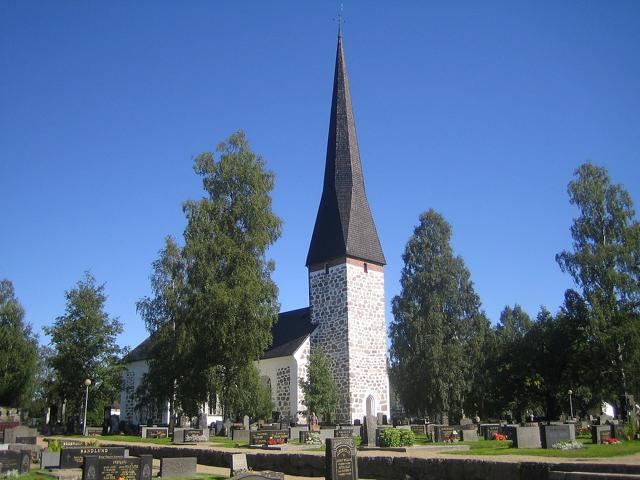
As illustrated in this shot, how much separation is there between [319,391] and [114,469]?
21712mm

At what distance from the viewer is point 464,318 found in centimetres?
3872

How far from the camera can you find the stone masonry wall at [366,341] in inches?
1390

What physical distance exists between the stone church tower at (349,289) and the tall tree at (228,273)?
6723 millimetres

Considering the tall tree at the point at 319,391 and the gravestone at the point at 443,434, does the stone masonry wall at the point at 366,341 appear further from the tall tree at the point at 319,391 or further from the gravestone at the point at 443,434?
the gravestone at the point at 443,434

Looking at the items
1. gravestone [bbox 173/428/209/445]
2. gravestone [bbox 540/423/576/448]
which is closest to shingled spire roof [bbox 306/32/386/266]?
gravestone [bbox 173/428/209/445]

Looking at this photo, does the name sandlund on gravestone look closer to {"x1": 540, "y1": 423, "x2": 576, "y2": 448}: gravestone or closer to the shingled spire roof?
{"x1": 540, "y1": 423, "x2": 576, "y2": 448}: gravestone

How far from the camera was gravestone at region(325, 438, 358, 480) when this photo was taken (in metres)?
12.2

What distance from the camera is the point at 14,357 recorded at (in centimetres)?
4328

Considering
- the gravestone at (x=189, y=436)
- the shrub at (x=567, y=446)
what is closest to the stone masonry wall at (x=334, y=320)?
the gravestone at (x=189, y=436)

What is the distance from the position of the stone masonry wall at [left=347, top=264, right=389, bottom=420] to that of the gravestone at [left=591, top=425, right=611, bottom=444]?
17.6 meters

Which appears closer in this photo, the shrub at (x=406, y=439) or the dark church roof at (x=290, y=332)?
the shrub at (x=406, y=439)

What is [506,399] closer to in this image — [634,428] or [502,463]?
[634,428]

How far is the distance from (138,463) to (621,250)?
89.6 feet

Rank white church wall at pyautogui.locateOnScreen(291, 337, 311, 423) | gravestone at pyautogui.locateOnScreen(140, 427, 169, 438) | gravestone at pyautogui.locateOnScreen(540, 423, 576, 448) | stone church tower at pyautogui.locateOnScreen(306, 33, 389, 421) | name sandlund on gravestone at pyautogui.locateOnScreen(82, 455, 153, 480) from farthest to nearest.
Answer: stone church tower at pyautogui.locateOnScreen(306, 33, 389, 421) → white church wall at pyautogui.locateOnScreen(291, 337, 311, 423) → gravestone at pyautogui.locateOnScreen(140, 427, 169, 438) → gravestone at pyautogui.locateOnScreen(540, 423, 576, 448) → name sandlund on gravestone at pyautogui.locateOnScreen(82, 455, 153, 480)
